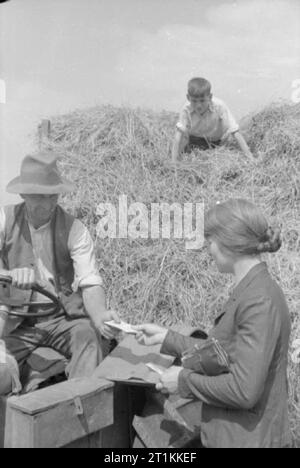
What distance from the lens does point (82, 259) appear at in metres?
3.12

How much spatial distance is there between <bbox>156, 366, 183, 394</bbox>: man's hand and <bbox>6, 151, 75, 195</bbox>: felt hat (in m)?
1.34

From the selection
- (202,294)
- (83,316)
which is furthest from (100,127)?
(83,316)

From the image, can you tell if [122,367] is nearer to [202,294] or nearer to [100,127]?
[202,294]

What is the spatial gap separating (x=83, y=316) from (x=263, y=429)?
56.8 inches

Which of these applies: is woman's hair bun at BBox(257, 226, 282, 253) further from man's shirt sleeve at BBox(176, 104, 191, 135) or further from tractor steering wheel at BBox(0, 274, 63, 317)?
man's shirt sleeve at BBox(176, 104, 191, 135)

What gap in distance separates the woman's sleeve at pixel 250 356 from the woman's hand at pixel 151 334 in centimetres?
47

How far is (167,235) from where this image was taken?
13.1ft

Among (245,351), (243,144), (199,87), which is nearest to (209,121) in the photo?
(199,87)

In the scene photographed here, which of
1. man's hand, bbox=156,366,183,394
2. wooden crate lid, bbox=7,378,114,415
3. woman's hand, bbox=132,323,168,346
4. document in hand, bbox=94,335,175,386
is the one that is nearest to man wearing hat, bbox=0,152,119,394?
document in hand, bbox=94,335,175,386

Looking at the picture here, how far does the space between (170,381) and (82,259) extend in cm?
127

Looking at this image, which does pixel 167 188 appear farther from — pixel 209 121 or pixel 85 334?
pixel 85 334

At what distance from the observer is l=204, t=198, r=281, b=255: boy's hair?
188 cm

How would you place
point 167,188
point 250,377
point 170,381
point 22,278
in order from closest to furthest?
point 250,377 < point 170,381 < point 22,278 < point 167,188

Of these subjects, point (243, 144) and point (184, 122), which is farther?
point (184, 122)
